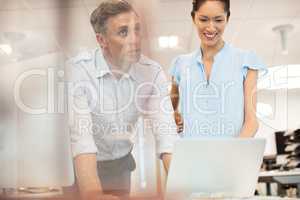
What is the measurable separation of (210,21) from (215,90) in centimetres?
48

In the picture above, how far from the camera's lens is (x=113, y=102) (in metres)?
3.02

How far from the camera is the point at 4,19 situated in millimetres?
3137

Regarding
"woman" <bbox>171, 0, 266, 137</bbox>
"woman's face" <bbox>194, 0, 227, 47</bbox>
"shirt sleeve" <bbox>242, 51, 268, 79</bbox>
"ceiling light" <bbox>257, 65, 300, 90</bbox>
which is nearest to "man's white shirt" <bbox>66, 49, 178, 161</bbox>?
"woman" <bbox>171, 0, 266, 137</bbox>

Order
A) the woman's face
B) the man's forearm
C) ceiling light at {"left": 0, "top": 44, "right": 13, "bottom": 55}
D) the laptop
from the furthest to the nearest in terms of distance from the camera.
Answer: ceiling light at {"left": 0, "top": 44, "right": 13, "bottom": 55} → the woman's face → the man's forearm → the laptop

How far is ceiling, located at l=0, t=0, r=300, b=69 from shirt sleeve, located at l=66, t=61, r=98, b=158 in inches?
6.5

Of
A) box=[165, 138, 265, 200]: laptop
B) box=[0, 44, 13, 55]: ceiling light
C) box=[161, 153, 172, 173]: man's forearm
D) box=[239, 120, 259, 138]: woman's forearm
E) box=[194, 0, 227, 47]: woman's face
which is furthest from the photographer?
box=[0, 44, 13, 55]: ceiling light

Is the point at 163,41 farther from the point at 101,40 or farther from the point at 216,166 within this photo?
the point at 216,166

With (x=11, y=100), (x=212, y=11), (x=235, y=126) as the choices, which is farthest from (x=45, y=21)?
(x=235, y=126)

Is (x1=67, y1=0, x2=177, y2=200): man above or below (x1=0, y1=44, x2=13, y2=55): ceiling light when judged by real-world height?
below

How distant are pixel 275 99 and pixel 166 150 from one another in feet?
2.61

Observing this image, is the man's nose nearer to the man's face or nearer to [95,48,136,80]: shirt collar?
the man's face

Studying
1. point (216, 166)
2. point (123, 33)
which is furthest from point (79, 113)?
point (216, 166)

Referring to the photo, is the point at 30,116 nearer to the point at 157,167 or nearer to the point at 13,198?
the point at 13,198

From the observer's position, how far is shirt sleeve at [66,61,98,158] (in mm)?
2980
